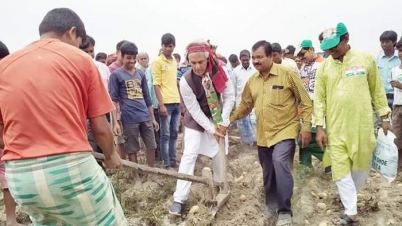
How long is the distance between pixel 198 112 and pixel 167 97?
1.68 meters

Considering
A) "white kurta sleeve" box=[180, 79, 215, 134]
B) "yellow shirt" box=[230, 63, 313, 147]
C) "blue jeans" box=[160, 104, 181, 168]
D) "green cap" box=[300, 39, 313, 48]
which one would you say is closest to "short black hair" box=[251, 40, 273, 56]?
"yellow shirt" box=[230, 63, 313, 147]

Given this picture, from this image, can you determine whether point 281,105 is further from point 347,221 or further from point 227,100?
point 347,221

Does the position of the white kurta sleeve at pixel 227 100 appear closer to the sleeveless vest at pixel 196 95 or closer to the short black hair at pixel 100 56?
the sleeveless vest at pixel 196 95

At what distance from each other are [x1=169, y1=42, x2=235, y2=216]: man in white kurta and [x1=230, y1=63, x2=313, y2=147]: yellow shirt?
18.7 inches

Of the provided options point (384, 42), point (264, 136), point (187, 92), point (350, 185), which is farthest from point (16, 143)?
point (384, 42)

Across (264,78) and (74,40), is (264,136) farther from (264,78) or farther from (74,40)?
(74,40)

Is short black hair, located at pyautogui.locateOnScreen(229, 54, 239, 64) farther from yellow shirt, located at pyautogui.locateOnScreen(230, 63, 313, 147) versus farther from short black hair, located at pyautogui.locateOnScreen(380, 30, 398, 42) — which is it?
yellow shirt, located at pyautogui.locateOnScreen(230, 63, 313, 147)

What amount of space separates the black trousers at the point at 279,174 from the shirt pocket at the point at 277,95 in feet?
1.23

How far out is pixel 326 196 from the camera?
4250mm

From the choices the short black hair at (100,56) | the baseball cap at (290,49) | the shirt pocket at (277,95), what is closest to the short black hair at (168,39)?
the short black hair at (100,56)

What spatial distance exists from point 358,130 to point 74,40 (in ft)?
8.51

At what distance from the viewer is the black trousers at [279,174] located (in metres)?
3.55

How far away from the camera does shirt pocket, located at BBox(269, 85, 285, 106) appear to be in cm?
370

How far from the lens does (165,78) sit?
5676 millimetres
